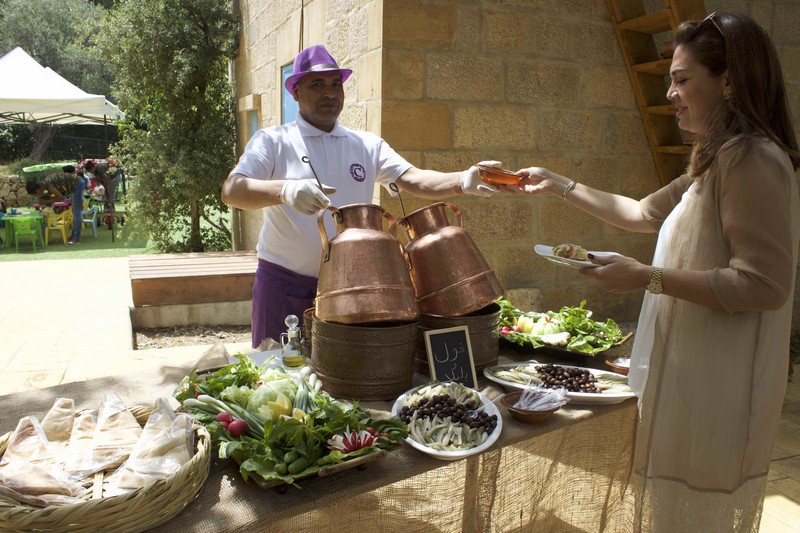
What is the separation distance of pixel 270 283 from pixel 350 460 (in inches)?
60.7

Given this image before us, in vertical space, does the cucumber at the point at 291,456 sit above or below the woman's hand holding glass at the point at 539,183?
below

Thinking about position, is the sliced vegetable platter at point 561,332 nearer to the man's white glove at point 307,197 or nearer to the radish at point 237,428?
the man's white glove at point 307,197

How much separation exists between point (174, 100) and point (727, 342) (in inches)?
353

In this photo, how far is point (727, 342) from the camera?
1.86 metres

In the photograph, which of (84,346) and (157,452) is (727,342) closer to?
(157,452)

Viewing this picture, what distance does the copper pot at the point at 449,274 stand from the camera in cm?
211

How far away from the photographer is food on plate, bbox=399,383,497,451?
180cm

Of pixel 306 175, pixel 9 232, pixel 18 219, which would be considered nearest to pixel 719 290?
pixel 306 175

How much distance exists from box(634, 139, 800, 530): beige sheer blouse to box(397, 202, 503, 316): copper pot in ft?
1.89

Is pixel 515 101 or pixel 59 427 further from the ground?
pixel 515 101

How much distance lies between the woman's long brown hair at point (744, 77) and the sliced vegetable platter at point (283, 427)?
4.06ft

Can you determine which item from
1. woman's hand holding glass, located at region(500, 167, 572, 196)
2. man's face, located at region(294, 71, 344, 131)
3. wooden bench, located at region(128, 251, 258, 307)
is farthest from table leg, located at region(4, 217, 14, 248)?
woman's hand holding glass, located at region(500, 167, 572, 196)

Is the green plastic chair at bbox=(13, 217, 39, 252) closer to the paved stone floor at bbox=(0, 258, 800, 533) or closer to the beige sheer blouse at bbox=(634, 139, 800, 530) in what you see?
the paved stone floor at bbox=(0, 258, 800, 533)

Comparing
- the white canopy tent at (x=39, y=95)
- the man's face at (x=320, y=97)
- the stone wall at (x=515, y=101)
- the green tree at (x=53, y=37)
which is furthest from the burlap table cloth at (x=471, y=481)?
the green tree at (x=53, y=37)
